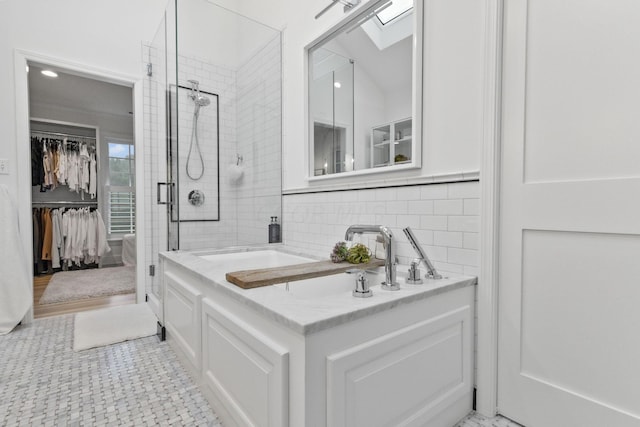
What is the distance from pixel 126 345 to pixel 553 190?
261cm

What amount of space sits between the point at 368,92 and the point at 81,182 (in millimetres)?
5028

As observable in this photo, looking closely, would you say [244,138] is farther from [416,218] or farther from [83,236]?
[83,236]

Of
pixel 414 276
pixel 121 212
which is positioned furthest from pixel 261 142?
pixel 121 212

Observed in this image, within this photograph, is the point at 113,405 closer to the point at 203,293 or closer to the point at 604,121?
the point at 203,293

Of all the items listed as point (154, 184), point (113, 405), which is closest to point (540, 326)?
point (113, 405)

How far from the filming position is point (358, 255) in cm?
171

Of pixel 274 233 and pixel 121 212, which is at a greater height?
pixel 121 212

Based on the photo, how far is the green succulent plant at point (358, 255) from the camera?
1.70m

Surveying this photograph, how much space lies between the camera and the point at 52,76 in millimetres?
3764

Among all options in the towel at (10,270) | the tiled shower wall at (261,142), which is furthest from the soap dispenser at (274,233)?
the towel at (10,270)

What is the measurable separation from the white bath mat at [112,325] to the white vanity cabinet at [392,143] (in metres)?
2.07

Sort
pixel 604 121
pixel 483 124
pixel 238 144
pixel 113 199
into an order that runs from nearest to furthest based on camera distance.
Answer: pixel 604 121 → pixel 483 124 → pixel 238 144 → pixel 113 199

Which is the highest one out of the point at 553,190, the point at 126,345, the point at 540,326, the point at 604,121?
the point at 604,121

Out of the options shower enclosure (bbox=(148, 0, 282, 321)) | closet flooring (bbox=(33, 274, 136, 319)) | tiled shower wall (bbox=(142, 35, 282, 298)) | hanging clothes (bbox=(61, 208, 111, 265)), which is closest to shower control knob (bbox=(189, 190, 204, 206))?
shower enclosure (bbox=(148, 0, 282, 321))
